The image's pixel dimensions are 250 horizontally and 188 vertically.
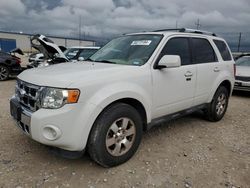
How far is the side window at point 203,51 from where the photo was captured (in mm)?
4090

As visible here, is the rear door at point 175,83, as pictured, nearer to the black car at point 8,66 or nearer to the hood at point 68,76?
the hood at point 68,76

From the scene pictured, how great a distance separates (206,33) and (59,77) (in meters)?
3.36

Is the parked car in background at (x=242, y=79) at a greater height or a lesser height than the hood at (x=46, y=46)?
lesser

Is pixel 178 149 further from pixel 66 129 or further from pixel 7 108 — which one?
pixel 7 108

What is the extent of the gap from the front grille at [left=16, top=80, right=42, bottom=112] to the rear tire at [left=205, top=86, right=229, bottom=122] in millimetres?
3438

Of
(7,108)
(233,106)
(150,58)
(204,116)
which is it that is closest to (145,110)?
(150,58)

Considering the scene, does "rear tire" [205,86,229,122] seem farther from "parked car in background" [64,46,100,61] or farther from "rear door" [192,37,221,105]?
"parked car in background" [64,46,100,61]

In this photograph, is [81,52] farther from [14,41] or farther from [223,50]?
[14,41]

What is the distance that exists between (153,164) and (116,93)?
3.78ft

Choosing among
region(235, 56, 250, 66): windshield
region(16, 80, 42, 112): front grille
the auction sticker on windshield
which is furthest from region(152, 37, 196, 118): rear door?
region(235, 56, 250, 66): windshield

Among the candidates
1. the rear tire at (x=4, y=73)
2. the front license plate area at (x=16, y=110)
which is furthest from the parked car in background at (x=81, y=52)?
the front license plate area at (x=16, y=110)

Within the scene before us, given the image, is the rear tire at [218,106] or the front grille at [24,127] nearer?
the front grille at [24,127]

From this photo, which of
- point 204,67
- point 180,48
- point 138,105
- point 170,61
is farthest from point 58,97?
point 204,67

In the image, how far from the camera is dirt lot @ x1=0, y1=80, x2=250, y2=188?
8.75ft
